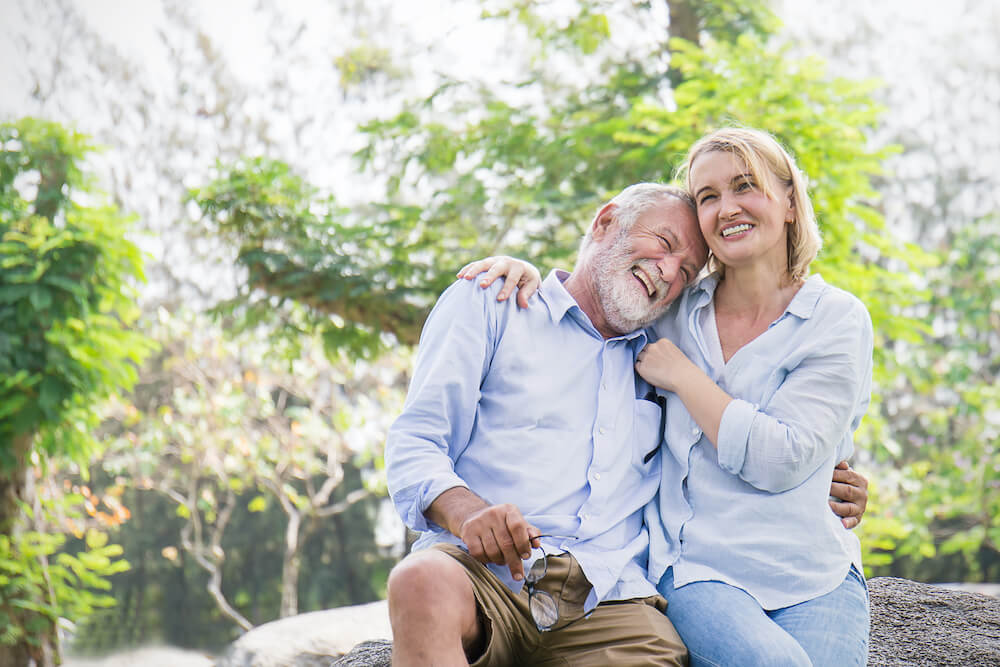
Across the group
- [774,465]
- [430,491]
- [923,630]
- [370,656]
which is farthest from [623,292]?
[923,630]

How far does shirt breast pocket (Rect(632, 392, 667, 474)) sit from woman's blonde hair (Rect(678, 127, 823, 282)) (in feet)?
1.41

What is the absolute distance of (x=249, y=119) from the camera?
1064 centimetres

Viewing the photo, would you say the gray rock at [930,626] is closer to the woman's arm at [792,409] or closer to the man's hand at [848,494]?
the man's hand at [848,494]

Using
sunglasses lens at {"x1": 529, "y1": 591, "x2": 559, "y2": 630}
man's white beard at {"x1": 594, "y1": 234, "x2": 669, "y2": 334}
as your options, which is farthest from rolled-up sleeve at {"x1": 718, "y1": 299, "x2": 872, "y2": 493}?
sunglasses lens at {"x1": 529, "y1": 591, "x2": 559, "y2": 630}

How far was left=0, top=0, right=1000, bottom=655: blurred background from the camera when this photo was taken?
4.44m

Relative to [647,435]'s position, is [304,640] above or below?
below

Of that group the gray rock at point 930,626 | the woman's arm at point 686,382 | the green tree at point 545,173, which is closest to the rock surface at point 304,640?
the green tree at point 545,173

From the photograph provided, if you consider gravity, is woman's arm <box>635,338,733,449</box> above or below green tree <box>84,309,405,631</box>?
below

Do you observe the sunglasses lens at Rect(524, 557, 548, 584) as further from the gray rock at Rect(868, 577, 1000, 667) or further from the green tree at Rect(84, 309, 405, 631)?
the green tree at Rect(84, 309, 405, 631)

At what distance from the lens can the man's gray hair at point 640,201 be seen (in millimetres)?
2033

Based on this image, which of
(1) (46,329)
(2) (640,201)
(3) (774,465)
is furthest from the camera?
(1) (46,329)

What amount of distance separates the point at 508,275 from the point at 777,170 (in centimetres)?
62

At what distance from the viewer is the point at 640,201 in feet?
6.72

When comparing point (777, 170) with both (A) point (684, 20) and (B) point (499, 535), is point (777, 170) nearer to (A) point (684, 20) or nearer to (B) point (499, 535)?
(B) point (499, 535)
